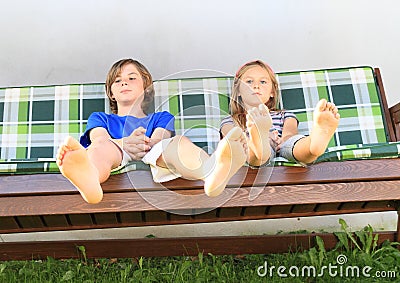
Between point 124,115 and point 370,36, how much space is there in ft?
4.65

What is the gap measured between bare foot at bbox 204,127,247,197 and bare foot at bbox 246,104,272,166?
82mm

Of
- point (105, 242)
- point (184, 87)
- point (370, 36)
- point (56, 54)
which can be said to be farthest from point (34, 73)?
point (370, 36)

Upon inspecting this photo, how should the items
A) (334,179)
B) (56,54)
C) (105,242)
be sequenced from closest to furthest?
(334,179) < (105,242) < (56,54)

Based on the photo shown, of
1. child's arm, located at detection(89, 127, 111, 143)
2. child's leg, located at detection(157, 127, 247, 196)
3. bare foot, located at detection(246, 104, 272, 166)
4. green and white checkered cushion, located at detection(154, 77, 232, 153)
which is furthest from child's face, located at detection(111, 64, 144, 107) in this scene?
bare foot, located at detection(246, 104, 272, 166)

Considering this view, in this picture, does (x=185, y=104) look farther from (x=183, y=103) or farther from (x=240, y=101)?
(x=240, y=101)

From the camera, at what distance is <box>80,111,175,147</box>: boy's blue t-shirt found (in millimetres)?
2186

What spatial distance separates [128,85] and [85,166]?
2.88 ft

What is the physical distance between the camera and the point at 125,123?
2.26 metres

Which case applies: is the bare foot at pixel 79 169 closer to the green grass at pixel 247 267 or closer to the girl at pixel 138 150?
the girl at pixel 138 150

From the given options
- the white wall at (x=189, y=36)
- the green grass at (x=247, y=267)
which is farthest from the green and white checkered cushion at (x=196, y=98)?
the green grass at (x=247, y=267)

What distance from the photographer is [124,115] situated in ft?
7.85

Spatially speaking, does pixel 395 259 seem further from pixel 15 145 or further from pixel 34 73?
pixel 34 73

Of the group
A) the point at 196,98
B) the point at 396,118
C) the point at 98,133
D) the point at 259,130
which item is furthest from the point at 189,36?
the point at 259,130

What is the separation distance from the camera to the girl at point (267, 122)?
1741 mm
